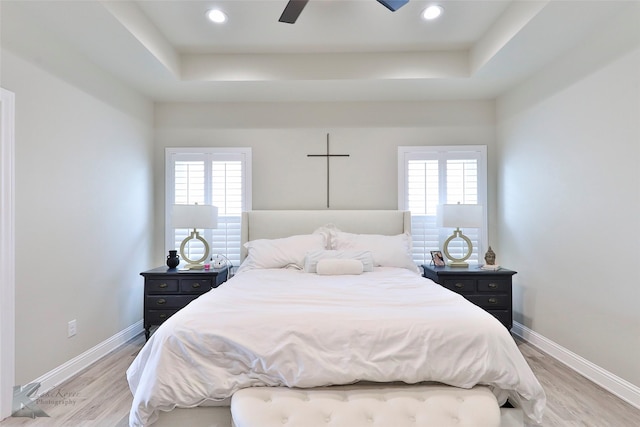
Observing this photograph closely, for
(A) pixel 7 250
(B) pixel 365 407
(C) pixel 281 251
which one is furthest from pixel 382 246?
(A) pixel 7 250

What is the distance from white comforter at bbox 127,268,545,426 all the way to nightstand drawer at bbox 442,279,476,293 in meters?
1.66

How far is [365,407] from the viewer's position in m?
1.60

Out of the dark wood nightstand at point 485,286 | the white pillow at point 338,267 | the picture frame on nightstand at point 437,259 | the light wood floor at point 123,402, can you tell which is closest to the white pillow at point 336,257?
the white pillow at point 338,267

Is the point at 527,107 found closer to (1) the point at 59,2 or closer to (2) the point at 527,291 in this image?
(2) the point at 527,291

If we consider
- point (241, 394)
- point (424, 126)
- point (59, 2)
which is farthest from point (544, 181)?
point (59, 2)

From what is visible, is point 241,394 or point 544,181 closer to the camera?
point 241,394

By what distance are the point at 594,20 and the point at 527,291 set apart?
2.52m

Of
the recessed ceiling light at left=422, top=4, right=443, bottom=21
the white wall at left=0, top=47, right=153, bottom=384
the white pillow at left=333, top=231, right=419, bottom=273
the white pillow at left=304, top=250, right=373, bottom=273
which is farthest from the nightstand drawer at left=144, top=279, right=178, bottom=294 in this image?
the recessed ceiling light at left=422, top=4, right=443, bottom=21

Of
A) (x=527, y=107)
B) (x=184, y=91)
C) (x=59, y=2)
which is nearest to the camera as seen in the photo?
(x=59, y=2)

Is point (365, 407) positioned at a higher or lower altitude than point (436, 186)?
lower

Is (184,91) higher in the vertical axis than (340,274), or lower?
higher

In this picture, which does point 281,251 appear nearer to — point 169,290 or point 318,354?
point 169,290

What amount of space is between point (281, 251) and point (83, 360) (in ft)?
6.47

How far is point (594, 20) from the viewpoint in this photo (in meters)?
2.47
